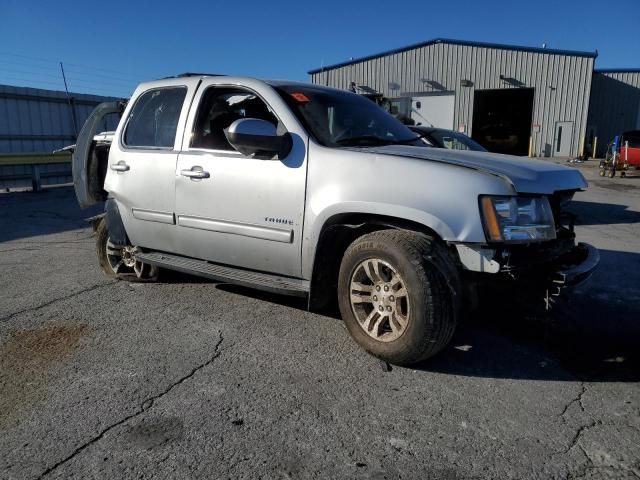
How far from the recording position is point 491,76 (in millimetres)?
28250

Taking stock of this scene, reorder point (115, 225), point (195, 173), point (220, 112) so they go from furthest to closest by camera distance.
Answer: point (115, 225), point (220, 112), point (195, 173)

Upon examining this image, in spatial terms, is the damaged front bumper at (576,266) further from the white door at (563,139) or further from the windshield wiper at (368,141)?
the white door at (563,139)

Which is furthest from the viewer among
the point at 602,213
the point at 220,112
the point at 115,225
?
the point at 602,213

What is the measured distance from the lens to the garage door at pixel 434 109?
1166 inches

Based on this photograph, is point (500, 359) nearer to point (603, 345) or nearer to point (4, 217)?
point (603, 345)

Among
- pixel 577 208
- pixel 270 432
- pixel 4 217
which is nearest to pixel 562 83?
pixel 577 208

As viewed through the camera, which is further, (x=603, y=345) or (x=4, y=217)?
(x=4, y=217)

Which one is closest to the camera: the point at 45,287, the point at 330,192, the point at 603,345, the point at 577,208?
the point at 330,192

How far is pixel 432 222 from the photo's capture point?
299 centimetres

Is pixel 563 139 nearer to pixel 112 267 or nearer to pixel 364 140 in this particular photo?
pixel 364 140

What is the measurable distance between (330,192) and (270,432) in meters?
1.55

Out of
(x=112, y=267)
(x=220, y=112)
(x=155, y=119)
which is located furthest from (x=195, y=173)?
(x=112, y=267)

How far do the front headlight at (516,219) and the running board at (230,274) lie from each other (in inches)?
52.5

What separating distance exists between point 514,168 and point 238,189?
1.94 meters
